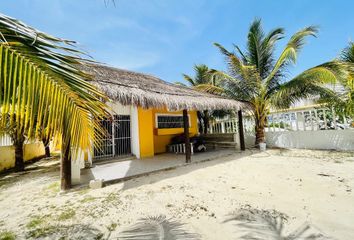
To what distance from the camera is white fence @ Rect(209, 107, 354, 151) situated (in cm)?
961

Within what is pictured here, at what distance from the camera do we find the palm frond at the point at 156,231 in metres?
3.01

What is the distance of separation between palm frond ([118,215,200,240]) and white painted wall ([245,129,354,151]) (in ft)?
33.3

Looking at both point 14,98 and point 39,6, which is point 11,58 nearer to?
point 14,98

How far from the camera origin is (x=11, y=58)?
1528 millimetres

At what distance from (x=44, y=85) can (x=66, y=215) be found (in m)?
3.41

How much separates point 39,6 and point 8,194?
5.58m

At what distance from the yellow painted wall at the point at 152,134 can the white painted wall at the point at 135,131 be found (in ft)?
0.63

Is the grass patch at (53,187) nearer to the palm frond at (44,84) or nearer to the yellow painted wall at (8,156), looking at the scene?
the palm frond at (44,84)

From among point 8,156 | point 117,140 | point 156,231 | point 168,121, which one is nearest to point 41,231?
Answer: point 156,231

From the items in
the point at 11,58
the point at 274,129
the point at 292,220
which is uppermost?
the point at 11,58

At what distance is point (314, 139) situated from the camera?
10430mm

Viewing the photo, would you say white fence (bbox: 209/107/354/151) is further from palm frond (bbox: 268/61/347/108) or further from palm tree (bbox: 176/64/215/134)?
palm tree (bbox: 176/64/215/134)

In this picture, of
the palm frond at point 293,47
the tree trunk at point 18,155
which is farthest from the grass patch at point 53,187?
the palm frond at point 293,47

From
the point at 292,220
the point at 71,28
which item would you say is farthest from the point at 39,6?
the point at 292,220
